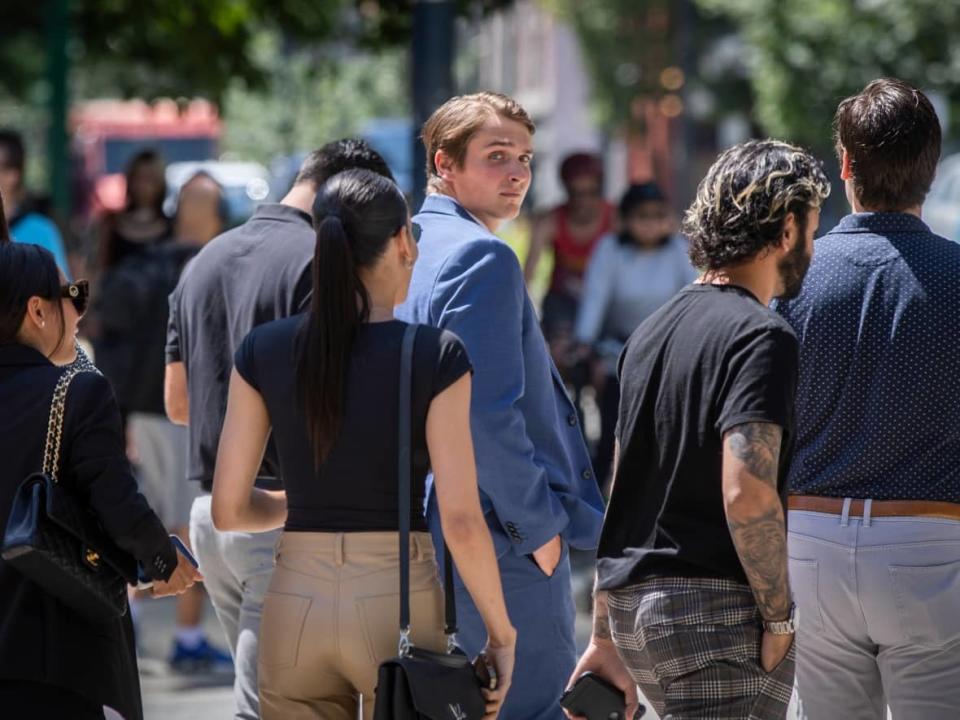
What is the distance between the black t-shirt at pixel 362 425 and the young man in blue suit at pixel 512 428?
0.57 m

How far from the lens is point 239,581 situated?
4941 millimetres

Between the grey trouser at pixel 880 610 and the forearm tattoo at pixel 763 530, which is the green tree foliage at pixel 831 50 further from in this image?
the forearm tattoo at pixel 763 530

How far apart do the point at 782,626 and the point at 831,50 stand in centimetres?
2599

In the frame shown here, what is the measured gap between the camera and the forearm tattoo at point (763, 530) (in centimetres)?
333

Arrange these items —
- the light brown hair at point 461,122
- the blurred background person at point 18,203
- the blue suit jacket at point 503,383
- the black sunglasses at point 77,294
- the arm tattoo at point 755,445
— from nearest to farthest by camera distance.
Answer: the arm tattoo at point 755,445 → the black sunglasses at point 77,294 → the blue suit jacket at point 503,383 → the light brown hair at point 461,122 → the blurred background person at point 18,203

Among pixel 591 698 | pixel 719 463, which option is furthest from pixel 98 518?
pixel 719 463

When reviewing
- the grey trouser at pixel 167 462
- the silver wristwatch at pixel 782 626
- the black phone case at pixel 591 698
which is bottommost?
the grey trouser at pixel 167 462

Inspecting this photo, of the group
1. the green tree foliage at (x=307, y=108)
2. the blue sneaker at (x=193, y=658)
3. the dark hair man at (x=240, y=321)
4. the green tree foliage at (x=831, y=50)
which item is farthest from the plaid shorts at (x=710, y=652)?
the green tree foliage at (x=307, y=108)

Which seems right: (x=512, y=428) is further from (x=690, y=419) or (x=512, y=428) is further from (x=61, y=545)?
(x=61, y=545)

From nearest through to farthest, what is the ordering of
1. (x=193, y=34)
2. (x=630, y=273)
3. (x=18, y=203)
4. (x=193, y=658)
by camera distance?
(x=193, y=658)
(x=18, y=203)
(x=630, y=273)
(x=193, y=34)

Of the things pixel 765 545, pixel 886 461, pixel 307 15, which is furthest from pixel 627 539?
pixel 307 15

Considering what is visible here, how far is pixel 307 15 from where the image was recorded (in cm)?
1265

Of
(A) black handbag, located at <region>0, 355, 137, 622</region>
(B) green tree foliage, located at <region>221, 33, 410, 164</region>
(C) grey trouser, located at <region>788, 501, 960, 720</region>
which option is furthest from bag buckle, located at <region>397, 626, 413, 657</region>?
(B) green tree foliage, located at <region>221, 33, 410, 164</region>

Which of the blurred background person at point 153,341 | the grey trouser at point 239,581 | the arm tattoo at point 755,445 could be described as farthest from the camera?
the blurred background person at point 153,341
